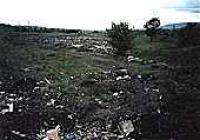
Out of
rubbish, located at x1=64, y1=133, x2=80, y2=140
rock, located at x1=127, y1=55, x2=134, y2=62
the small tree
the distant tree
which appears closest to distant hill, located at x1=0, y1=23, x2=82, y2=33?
the distant tree

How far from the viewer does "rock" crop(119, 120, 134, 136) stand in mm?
10319

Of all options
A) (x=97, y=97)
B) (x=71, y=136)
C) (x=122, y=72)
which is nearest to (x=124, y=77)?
(x=122, y=72)

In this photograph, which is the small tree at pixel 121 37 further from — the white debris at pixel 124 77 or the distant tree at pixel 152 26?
Result: the distant tree at pixel 152 26

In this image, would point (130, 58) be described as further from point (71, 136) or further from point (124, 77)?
point (71, 136)

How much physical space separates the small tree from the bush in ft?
16.1

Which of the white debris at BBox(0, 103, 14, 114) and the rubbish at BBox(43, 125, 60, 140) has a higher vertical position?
the white debris at BBox(0, 103, 14, 114)

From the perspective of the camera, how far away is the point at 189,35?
24156mm

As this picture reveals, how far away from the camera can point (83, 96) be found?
13047 millimetres

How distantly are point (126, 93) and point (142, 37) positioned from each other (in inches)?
631

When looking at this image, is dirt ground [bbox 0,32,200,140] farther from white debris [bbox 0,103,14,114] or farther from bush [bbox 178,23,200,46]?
bush [bbox 178,23,200,46]

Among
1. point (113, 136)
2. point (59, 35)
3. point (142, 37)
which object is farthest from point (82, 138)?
point (142, 37)

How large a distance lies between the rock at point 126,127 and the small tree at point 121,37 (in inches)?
373

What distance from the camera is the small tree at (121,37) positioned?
19.7 metres

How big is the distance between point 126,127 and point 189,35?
48.4 ft
